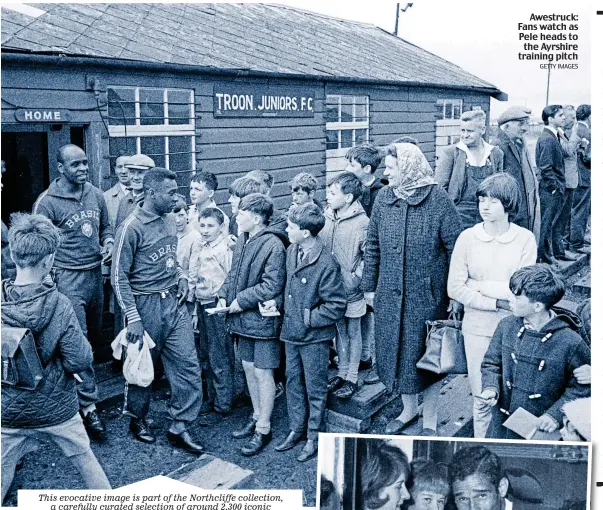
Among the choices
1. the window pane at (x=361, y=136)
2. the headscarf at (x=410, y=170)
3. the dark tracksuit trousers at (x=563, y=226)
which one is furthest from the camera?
the window pane at (x=361, y=136)

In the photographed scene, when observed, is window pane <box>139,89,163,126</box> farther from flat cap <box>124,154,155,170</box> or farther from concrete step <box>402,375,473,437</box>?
concrete step <box>402,375,473,437</box>

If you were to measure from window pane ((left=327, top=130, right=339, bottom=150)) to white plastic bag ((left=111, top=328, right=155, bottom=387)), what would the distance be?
256cm

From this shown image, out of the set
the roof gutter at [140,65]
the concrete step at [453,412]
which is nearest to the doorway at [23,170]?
the roof gutter at [140,65]

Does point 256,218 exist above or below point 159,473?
above

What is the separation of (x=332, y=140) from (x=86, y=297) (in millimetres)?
2476

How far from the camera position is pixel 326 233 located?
3.59 meters

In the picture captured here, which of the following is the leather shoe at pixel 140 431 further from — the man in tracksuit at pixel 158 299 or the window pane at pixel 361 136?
the window pane at pixel 361 136

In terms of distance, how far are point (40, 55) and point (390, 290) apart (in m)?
2.24

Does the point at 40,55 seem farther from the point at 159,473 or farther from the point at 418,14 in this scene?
the point at 159,473

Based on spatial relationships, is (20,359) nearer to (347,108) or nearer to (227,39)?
(227,39)

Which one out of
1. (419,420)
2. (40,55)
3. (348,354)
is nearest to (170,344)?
(348,354)

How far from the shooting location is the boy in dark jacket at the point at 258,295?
3.32 metres

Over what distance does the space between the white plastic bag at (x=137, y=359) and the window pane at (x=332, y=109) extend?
2.55 metres

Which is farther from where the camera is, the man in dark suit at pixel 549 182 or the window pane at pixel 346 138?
→ the window pane at pixel 346 138
